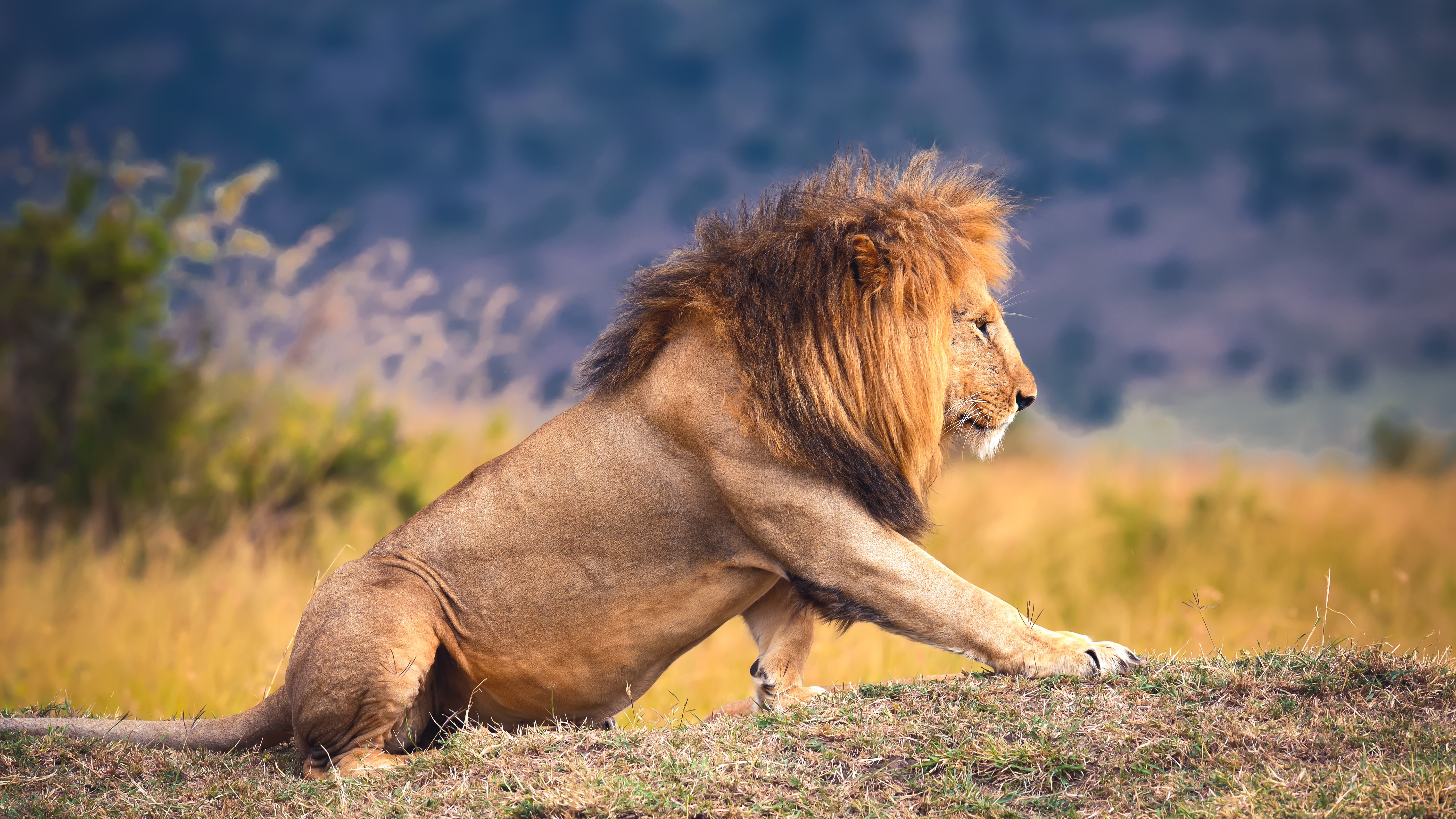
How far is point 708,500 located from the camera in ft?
12.1

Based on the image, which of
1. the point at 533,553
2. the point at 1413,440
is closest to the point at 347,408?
the point at 533,553

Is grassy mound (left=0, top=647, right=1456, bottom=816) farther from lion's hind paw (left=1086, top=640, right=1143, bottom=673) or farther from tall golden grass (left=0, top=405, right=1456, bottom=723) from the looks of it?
tall golden grass (left=0, top=405, right=1456, bottom=723)

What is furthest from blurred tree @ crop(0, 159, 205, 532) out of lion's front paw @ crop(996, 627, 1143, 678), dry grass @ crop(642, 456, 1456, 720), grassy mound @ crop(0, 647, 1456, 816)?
lion's front paw @ crop(996, 627, 1143, 678)

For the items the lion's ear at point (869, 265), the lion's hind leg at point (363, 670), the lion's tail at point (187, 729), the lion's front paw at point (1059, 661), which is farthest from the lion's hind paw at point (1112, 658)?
the lion's tail at point (187, 729)

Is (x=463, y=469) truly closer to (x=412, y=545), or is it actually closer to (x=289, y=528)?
(x=289, y=528)

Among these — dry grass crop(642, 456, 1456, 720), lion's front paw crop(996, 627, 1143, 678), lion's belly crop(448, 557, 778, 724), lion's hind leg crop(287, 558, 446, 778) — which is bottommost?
lion's hind leg crop(287, 558, 446, 778)

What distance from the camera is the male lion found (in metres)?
3.54

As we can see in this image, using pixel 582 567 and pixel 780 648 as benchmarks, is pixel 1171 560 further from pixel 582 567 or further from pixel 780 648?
pixel 582 567

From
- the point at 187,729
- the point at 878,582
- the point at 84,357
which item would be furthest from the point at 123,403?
the point at 878,582

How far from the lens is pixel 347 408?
9.55 meters

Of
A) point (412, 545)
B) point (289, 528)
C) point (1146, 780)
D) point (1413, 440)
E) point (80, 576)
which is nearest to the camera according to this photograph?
point (1146, 780)

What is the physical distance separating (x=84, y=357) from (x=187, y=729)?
6758 mm

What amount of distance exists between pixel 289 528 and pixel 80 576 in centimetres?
145

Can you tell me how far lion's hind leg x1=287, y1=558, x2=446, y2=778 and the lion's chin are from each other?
5.99ft
